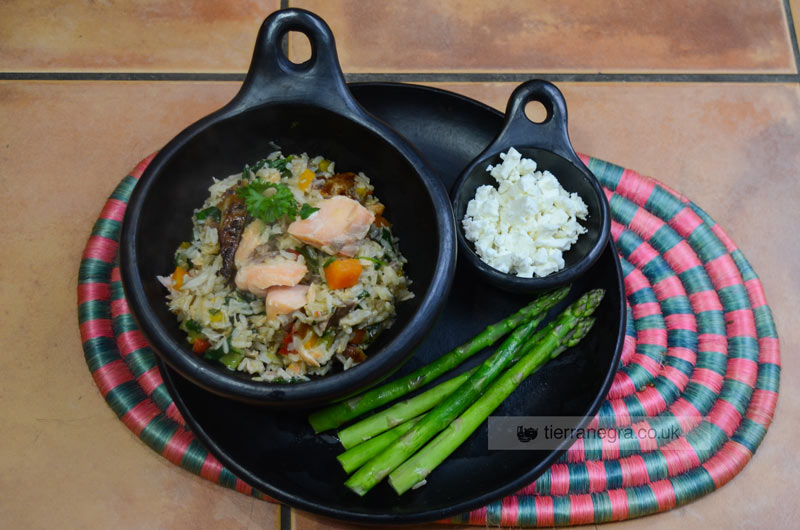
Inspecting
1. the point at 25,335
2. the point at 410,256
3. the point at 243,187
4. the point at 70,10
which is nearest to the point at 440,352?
the point at 410,256

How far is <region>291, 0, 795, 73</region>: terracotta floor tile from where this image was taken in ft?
10.7

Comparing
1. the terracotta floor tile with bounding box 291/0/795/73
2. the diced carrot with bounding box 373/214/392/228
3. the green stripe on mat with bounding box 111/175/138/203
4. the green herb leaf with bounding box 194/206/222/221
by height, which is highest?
the terracotta floor tile with bounding box 291/0/795/73

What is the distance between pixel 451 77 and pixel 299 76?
50.8 inches

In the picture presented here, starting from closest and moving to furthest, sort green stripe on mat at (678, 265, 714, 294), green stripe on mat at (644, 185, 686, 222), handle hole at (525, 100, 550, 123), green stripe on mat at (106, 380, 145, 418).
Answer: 1. green stripe on mat at (106, 380, 145, 418)
2. green stripe on mat at (678, 265, 714, 294)
3. green stripe on mat at (644, 185, 686, 222)
4. handle hole at (525, 100, 550, 123)

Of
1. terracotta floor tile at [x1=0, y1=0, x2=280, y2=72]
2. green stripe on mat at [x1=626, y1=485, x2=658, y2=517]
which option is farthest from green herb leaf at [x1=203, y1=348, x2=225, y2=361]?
terracotta floor tile at [x1=0, y1=0, x2=280, y2=72]

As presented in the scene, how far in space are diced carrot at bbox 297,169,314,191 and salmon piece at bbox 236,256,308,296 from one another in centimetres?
29

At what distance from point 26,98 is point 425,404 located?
93.9 inches

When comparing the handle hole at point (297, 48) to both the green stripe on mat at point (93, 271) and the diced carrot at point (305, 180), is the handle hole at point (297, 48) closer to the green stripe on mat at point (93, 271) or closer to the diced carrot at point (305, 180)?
the diced carrot at point (305, 180)

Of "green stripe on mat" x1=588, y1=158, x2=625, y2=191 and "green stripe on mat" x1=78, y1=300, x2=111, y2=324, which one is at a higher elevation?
"green stripe on mat" x1=588, y1=158, x2=625, y2=191

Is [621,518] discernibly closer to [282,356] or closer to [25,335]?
[282,356]

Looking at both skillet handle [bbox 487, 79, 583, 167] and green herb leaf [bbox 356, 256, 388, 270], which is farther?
skillet handle [bbox 487, 79, 583, 167]

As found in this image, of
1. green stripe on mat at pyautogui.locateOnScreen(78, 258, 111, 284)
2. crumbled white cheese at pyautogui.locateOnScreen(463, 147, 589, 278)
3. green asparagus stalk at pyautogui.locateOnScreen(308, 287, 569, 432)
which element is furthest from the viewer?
green stripe on mat at pyautogui.locateOnScreen(78, 258, 111, 284)

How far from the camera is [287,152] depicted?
2.35 m

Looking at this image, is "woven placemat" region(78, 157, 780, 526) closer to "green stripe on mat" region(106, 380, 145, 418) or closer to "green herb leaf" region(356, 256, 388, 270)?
"green stripe on mat" region(106, 380, 145, 418)
